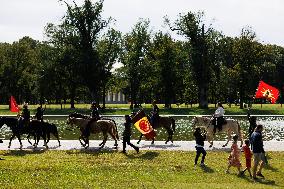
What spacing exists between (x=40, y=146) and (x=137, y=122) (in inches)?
262

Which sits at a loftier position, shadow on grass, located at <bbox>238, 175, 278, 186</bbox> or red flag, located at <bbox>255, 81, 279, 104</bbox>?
red flag, located at <bbox>255, 81, 279, 104</bbox>

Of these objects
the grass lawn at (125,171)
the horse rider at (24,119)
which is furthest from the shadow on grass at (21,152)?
the horse rider at (24,119)

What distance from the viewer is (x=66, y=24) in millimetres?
84125

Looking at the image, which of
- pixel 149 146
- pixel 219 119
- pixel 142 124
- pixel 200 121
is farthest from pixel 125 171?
pixel 200 121

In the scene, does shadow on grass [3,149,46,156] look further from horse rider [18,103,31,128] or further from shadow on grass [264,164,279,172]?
shadow on grass [264,164,279,172]

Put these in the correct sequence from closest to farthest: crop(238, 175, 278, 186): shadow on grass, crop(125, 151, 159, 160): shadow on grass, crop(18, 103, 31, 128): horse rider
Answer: crop(238, 175, 278, 186): shadow on grass < crop(125, 151, 159, 160): shadow on grass < crop(18, 103, 31, 128): horse rider

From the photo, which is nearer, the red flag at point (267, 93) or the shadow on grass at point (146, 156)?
the shadow on grass at point (146, 156)

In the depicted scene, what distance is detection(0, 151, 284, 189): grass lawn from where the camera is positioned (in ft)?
58.1

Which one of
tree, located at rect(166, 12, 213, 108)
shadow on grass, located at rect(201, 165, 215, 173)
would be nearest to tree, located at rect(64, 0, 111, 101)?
tree, located at rect(166, 12, 213, 108)

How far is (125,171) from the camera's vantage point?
798 inches

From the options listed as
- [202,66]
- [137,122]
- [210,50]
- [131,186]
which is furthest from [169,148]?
[210,50]

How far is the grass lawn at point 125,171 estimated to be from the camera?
17719 millimetres

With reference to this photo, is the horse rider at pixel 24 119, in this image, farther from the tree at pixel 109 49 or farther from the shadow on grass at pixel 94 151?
the tree at pixel 109 49

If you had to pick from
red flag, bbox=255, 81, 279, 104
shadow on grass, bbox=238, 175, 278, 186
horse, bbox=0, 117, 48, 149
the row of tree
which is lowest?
shadow on grass, bbox=238, 175, 278, 186
